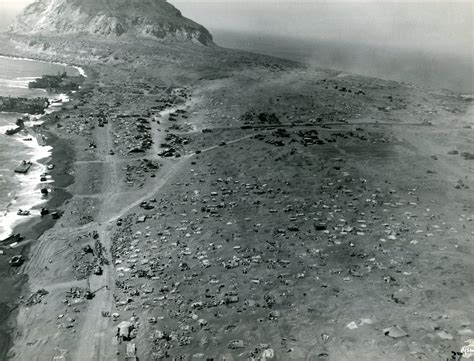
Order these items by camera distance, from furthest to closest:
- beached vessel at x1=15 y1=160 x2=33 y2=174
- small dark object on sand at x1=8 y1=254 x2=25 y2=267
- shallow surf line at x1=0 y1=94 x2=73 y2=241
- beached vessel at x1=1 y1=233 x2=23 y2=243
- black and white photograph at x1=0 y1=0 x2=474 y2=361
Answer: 1. beached vessel at x1=15 y1=160 x2=33 y2=174
2. shallow surf line at x1=0 y1=94 x2=73 y2=241
3. beached vessel at x1=1 y1=233 x2=23 y2=243
4. small dark object on sand at x1=8 y1=254 x2=25 y2=267
5. black and white photograph at x1=0 y1=0 x2=474 y2=361

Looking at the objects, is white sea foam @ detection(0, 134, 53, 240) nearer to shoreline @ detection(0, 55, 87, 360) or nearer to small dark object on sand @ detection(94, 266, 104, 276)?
shoreline @ detection(0, 55, 87, 360)

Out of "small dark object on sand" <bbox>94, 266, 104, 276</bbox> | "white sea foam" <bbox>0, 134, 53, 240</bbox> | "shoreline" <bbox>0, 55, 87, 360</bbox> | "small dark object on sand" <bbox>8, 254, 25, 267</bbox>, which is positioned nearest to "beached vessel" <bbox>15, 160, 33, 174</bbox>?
"white sea foam" <bbox>0, 134, 53, 240</bbox>

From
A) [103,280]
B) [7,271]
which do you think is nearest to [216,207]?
[103,280]

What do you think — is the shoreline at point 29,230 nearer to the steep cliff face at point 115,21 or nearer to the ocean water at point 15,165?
the ocean water at point 15,165

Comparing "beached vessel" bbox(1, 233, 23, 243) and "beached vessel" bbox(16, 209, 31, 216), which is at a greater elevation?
"beached vessel" bbox(16, 209, 31, 216)

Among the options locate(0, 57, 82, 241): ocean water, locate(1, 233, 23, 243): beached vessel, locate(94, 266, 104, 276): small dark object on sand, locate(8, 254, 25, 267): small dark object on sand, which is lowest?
locate(8, 254, 25, 267): small dark object on sand

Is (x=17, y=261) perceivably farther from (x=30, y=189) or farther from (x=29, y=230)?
(x=30, y=189)
